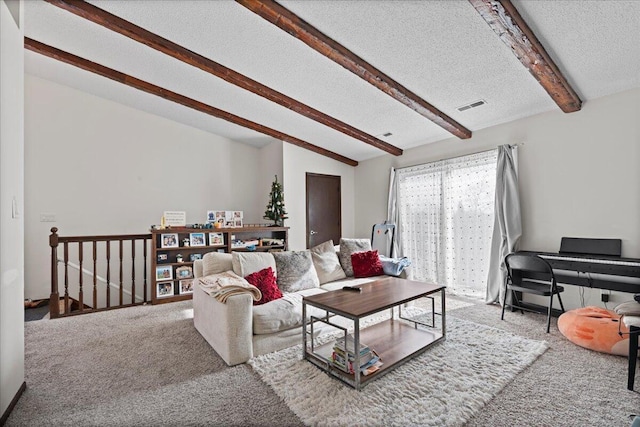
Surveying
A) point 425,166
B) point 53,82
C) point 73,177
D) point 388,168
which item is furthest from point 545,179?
point 53,82

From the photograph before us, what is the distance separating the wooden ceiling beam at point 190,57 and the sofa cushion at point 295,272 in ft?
6.68

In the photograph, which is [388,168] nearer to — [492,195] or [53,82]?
[492,195]

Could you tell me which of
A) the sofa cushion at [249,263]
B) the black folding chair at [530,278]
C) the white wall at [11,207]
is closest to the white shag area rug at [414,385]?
the black folding chair at [530,278]

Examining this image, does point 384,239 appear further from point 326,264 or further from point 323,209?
point 326,264

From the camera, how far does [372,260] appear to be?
12.5 ft

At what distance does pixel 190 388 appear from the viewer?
2.00m

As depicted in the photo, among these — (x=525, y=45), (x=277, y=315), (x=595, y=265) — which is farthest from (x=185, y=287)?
(x=595, y=265)

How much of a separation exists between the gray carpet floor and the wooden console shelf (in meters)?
1.20

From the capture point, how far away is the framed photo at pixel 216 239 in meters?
4.45

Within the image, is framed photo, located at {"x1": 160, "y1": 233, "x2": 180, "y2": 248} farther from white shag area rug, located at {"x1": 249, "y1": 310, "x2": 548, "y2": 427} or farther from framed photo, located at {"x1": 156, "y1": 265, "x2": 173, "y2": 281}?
white shag area rug, located at {"x1": 249, "y1": 310, "x2": 548, "y2": 427}

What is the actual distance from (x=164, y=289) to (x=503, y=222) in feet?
15.2

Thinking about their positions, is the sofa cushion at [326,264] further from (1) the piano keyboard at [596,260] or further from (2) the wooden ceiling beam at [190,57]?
(1) the piano keyboard at [596,260]

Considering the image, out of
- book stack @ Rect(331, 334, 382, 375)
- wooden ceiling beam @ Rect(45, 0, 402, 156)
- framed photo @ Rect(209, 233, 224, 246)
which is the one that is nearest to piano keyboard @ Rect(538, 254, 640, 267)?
book stack @ Rect(331, 334, 382, 375)

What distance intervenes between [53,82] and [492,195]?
6.68 metres
